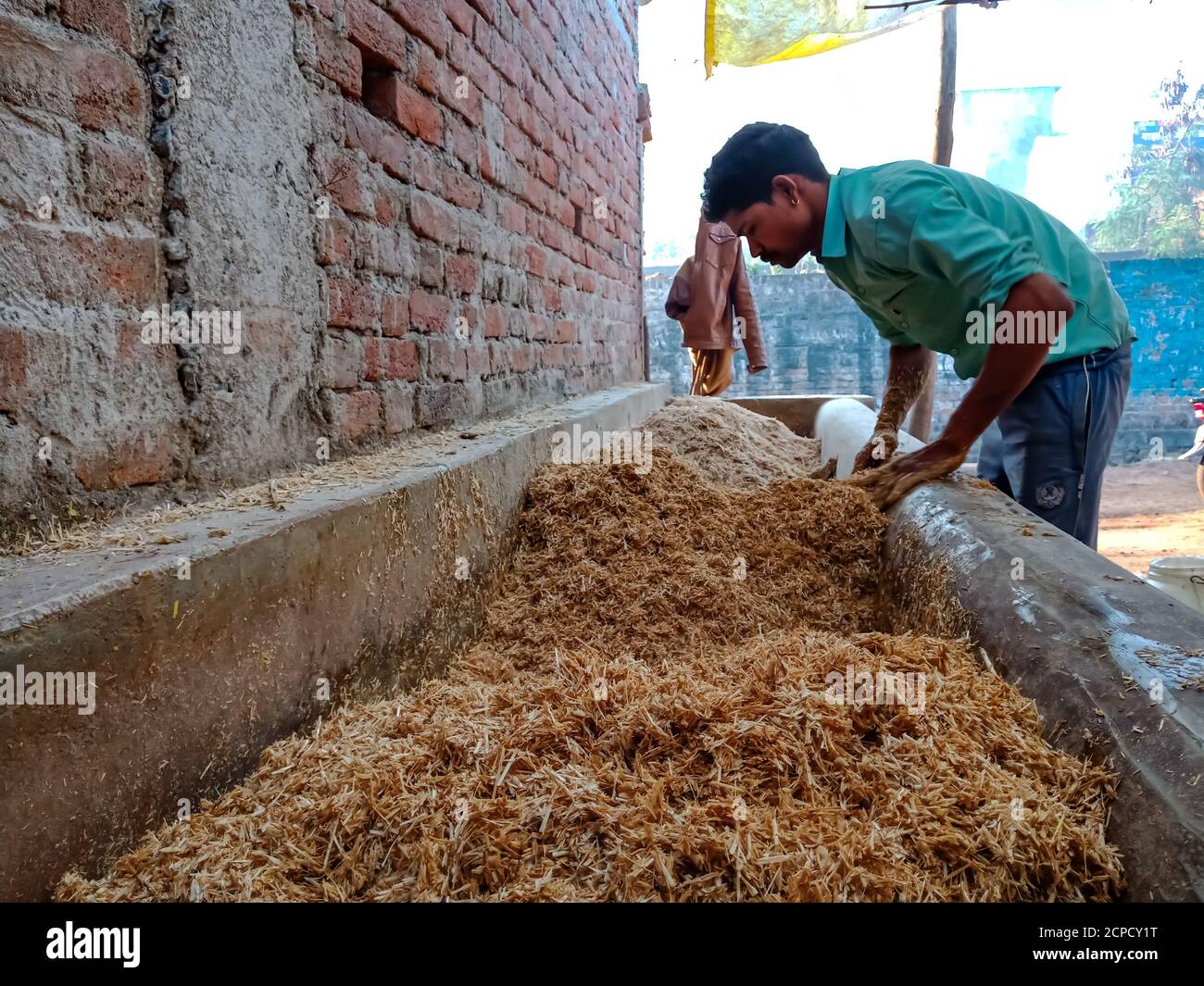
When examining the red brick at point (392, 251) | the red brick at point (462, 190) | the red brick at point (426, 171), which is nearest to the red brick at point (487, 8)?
the red brick at point (462, 190)

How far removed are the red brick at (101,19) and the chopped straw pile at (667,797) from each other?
1.18m

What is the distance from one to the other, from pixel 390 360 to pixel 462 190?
0.79 metres

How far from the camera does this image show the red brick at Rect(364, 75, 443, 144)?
2146mm

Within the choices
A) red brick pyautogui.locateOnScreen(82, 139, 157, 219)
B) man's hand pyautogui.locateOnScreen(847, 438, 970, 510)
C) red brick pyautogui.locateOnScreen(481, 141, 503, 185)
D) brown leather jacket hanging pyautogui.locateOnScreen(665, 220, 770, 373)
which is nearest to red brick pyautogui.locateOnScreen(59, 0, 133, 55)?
→ red brick pyautogui.locateOnScreen(82, 139, 157, 219)

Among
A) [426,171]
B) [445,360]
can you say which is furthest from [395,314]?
[426,171]

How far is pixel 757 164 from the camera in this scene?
259cm

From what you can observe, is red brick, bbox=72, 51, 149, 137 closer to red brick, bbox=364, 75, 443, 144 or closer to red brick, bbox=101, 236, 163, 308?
red brick, bbox=101, 236, 163, 308

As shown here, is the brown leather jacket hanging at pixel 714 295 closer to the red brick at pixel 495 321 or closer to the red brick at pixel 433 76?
the red brick at pixel 495 321

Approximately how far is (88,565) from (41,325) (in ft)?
1.22

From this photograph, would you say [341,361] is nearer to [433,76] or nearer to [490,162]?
[433,76]

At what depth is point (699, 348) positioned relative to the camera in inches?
247
